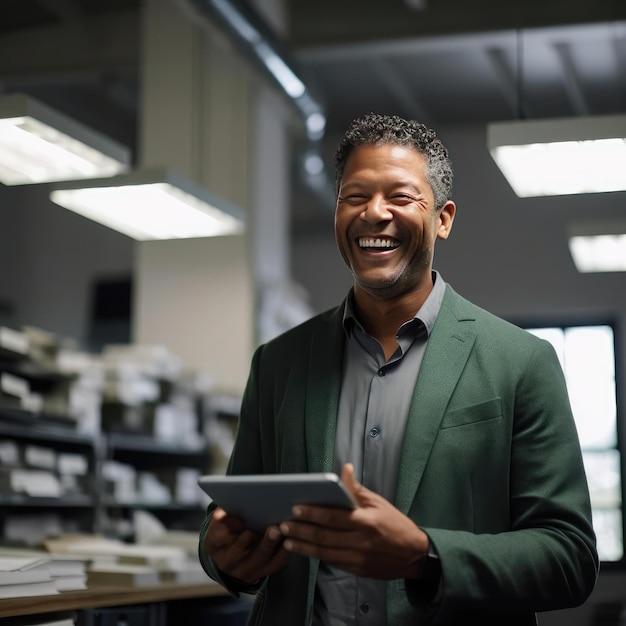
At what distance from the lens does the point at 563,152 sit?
3.64 meters

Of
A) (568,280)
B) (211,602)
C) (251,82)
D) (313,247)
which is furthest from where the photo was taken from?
(313,247)

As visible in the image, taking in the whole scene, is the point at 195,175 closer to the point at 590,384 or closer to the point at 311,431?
the point at 590,384

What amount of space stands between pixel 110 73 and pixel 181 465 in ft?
10.7

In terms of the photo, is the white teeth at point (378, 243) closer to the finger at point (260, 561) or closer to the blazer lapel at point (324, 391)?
the blazer lapel at point (324, 391)

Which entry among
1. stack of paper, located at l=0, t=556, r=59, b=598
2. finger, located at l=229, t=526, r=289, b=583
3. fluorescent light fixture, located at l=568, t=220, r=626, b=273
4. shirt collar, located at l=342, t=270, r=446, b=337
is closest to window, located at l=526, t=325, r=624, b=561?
fluorescent light fixture, located at l=568, t=220, r=626, b=273

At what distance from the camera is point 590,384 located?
4309 millimetres

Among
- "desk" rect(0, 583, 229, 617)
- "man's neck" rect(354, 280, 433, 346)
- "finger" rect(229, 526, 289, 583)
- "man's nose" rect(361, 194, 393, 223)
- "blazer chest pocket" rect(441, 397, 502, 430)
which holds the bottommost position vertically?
"desk" rect(0, 583, 229, 617)

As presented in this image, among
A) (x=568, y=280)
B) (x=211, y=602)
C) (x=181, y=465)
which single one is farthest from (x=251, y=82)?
(x=211, y=602)

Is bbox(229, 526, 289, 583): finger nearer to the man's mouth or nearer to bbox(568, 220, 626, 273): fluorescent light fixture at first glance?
the man's mouth

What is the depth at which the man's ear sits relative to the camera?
1.88m

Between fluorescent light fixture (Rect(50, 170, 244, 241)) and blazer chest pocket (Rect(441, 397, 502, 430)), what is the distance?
2.51 metres

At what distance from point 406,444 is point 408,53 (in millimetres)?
6360

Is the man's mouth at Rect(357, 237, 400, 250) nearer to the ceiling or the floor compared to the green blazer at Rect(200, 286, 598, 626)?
nearer to the ceiling

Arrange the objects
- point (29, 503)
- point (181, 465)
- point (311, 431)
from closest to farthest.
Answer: point (311, 431)
point (29, 503)
point (181, 465)
